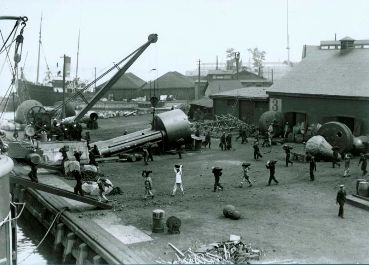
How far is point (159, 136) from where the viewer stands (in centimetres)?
2983

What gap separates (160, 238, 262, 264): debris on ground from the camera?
1180cm

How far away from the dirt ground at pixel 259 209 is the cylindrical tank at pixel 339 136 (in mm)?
998

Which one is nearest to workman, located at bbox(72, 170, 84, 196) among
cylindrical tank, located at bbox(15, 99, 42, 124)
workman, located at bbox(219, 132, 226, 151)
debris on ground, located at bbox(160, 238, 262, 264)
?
debris on ground, located at bbox(160, 238, 262, 264)

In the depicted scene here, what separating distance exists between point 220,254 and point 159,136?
1808cm

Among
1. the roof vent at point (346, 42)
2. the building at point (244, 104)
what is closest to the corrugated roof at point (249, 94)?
the building at point (244, 104)

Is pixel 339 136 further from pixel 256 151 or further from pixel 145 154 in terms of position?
pixel 145 154

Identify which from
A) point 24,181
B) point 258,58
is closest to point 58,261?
point 24,181

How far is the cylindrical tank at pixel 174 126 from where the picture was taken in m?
29.9

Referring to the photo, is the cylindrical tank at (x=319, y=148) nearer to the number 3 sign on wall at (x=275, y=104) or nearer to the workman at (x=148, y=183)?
the number 3 sign on wall at (x=275, y=104)

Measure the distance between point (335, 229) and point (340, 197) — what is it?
1.57 metres

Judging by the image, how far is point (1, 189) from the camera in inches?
488

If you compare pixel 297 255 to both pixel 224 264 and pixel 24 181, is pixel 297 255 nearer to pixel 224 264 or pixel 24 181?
pixel 224 264

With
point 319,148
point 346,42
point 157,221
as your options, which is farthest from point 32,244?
point 346,42

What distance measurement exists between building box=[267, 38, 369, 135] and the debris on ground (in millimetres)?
22518
